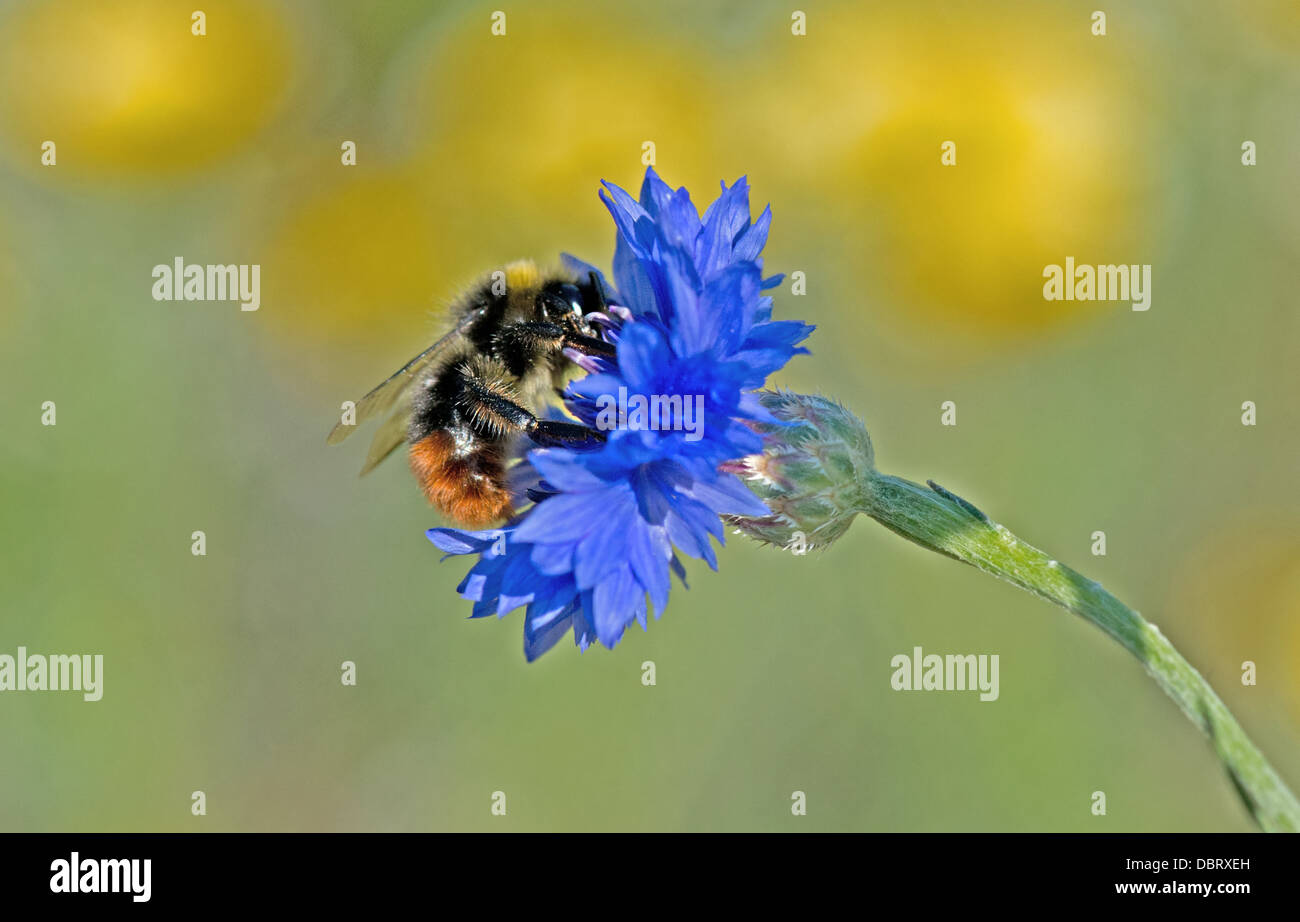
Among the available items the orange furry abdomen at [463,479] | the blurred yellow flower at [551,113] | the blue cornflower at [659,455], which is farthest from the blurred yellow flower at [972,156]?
the blue cornflower at [659,455]

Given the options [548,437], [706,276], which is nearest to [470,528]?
[548,437]

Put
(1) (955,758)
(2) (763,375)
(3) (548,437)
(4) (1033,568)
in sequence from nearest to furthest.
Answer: (2) (763,375)
(4) (1033,568)
(3) (548,437)
(1) (955,758)

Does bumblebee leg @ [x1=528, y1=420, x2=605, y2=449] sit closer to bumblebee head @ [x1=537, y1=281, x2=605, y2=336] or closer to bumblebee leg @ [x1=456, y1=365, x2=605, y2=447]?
bumblebee leg @ [x1=456, y1=365, x2=605, y2=447]

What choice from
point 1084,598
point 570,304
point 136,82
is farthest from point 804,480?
point 136,82

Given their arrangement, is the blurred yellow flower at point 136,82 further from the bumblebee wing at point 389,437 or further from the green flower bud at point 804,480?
the green flower bud at point 804,480

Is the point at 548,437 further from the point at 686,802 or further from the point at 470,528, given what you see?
the point at 686,802

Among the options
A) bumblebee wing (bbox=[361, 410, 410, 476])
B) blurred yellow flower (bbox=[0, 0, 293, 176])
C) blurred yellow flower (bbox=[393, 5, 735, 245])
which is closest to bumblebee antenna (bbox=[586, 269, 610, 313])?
bumblebee wing (bbox=[361, 410, 410, 476])
